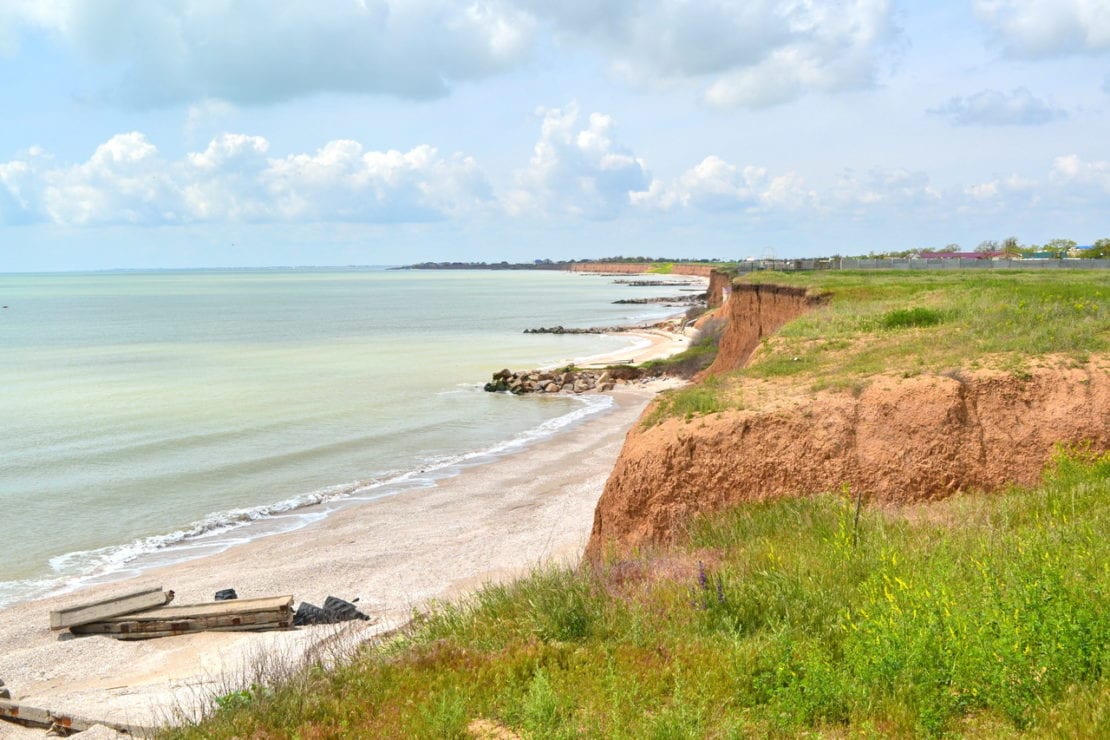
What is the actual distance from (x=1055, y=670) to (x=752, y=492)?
22.9 ft

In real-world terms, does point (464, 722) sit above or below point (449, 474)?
above

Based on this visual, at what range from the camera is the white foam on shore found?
18.4 metres

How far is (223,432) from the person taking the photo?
113ft

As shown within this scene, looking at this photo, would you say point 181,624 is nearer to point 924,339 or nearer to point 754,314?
point 924,339

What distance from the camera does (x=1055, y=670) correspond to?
5.99m

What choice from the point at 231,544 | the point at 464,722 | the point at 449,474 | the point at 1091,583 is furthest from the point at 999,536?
the point at 449,474

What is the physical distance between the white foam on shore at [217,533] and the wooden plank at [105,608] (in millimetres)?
3339

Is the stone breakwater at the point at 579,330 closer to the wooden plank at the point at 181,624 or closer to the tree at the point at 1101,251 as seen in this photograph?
the tree at the point at 1101,251

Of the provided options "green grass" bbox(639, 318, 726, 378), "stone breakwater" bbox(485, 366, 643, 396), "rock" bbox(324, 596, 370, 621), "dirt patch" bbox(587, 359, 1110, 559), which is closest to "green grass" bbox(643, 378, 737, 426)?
"dirt patch" bbox(587, 359, 1110, 559)

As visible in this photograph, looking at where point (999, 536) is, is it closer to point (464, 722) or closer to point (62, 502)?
point (464, 722)

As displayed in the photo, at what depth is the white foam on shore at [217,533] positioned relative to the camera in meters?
18.4

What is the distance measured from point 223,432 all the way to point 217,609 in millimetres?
21220

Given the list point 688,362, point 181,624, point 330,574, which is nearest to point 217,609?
point 181,624

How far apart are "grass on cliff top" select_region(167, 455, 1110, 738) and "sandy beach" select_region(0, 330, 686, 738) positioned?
1688 millimetres
